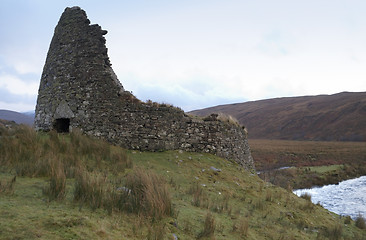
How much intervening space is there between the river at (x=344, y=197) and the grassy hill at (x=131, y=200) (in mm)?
3836

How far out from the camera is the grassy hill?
318 cm

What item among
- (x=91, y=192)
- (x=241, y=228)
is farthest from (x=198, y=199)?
(x=91, y=192)

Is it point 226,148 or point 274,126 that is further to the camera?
point 274,126

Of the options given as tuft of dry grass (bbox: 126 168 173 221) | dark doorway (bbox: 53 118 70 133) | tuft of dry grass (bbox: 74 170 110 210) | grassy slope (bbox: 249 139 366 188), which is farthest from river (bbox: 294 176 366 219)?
dark doorway (bbox: 53 118 70 133)

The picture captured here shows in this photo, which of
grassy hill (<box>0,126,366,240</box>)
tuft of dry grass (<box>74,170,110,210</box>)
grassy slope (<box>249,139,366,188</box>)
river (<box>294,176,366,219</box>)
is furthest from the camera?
grassy slope (<box>249,139,366,188</box>)

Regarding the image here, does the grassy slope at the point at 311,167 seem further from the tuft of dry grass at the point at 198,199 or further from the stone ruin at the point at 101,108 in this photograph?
the tuft of dry grass at the point at 198,199

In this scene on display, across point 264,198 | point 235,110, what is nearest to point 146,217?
point 264,198

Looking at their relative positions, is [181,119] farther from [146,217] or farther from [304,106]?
[304,106]

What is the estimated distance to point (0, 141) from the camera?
695cm

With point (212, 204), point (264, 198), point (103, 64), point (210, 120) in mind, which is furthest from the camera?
point (210, 120)

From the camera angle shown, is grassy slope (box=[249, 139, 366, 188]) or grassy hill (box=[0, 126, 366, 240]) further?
grassy slope (box=[249, 139, 366, 188])

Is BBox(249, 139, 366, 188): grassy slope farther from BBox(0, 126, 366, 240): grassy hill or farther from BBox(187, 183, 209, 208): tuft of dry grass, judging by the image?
BBox(187, 183, 209, 208): tuft of dry grass

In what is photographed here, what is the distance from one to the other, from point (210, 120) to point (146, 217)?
7.25 metres

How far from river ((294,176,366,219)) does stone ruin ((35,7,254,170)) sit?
607 centimetres
